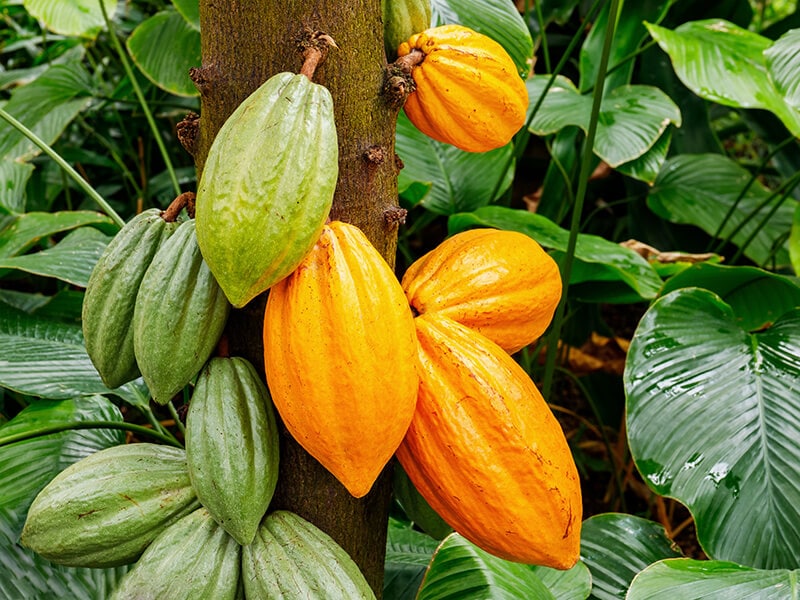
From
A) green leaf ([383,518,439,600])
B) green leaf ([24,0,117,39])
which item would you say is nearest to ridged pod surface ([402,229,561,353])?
green leaf ([383,518,439,600])

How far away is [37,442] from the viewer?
2.71ft

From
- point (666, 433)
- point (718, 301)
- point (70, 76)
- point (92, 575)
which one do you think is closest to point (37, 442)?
point (92, 575)

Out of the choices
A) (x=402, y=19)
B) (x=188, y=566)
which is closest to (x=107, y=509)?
(x=188, y=566)

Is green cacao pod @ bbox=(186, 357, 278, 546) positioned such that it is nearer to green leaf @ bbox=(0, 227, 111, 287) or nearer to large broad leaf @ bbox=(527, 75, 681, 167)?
green leaf @ bbox=(0, 227, 111, 287)

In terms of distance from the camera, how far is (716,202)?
1.74 metres

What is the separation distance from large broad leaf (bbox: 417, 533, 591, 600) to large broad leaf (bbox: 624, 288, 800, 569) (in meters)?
0.17

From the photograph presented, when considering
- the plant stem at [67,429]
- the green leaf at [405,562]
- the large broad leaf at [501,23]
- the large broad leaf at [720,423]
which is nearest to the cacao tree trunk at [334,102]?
the plant stem at [67,429]

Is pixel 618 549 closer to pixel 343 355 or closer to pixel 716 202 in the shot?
pixel 343 355

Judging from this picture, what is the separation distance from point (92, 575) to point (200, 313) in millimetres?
349

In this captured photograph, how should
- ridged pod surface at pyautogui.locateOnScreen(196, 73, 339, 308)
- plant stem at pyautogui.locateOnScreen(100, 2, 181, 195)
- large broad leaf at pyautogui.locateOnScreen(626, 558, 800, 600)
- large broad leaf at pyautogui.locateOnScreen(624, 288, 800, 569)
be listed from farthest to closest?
1. plant stem at pyautogui.locateOnScreen(100, 2, 181, 195)
2. large broad leaf at pyautogui.locateOnScreen(624, 288, 800, 569)
3. large broad leaf at pyautogui.locateOnScreen(626, 558, 800, 600)
4. ridged pod surface at pyautogui.locateOnScreen(196, 73, 339, 308)

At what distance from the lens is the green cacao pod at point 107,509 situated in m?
0.52

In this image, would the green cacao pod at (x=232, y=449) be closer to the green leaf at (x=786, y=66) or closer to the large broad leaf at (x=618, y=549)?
the large broad leaf at (x=618, y=549)

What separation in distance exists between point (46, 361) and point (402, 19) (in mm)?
579

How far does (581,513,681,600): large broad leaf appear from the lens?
34.0 inches
